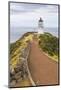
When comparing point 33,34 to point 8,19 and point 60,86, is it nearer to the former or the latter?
point 8,19

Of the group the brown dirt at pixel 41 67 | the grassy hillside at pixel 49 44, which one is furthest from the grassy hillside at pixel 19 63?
the grassy hillside at pixel 49 44

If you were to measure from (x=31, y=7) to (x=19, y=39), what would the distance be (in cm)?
36

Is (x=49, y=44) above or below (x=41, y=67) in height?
above

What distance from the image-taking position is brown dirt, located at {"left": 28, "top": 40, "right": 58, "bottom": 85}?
103 inches

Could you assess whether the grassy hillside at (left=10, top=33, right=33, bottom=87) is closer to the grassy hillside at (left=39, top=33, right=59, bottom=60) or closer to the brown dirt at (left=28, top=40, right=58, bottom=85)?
the brown dirt at (left=28, top=40, right=58, bottom=85)

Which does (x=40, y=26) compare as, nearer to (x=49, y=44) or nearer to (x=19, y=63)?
(x=49, y=44)

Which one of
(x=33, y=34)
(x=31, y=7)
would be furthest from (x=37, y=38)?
(x=31, y=7)

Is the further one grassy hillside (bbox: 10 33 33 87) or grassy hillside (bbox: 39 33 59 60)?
grassy hillside (bbox: 39 33 59 60)

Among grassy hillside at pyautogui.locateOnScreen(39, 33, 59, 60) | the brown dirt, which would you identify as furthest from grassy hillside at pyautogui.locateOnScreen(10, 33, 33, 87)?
grassy hillside at pyautogui.locateOnScreen(39, 33, 59, 60)

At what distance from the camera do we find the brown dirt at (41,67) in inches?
103

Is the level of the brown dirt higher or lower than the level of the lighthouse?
lower

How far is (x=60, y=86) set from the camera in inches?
106

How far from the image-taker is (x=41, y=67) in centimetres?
264

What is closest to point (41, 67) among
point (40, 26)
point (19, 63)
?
point (19, 63)
